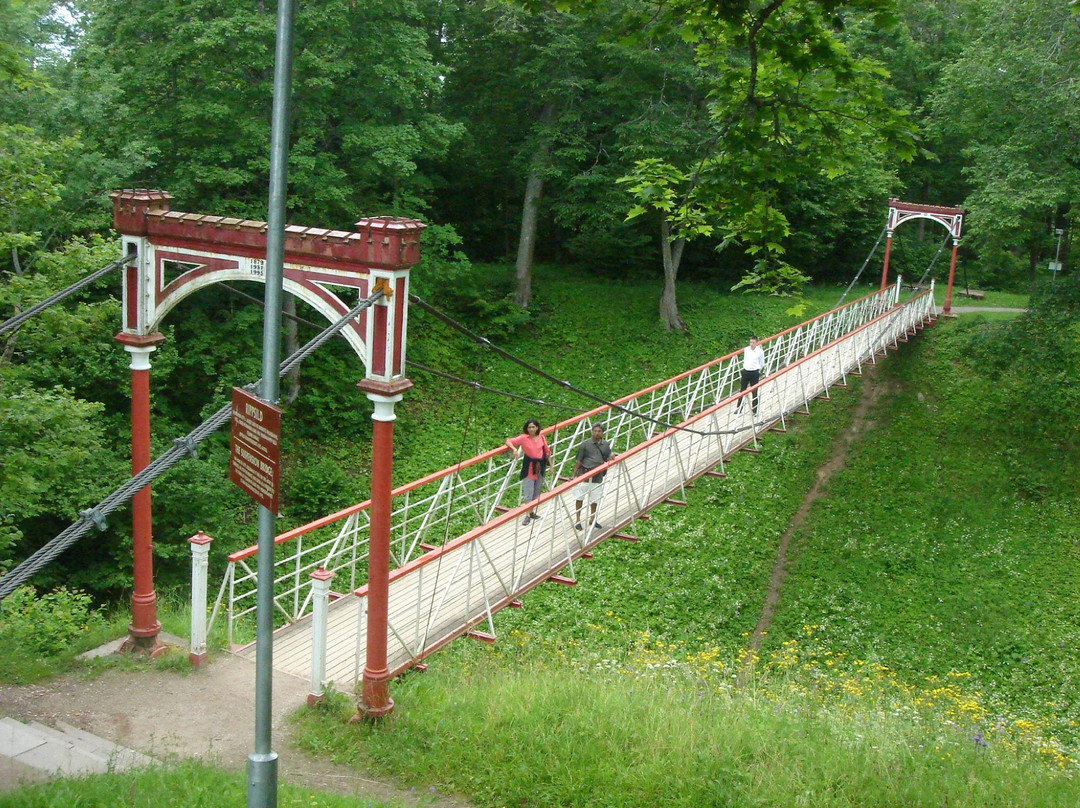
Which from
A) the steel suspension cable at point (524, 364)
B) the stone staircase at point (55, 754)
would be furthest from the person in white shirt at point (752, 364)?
the stone staircase at point (55, 754)

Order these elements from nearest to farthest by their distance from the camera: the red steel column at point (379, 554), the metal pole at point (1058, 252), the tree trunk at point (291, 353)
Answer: the red steel column at point (379, 554) → the tree trunk at point (291, 353) → the metal pole at point (1058, 252)

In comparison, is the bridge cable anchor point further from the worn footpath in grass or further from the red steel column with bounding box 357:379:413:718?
the worn footpath in grass

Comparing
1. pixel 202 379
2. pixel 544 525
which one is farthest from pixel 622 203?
pixel 544 525

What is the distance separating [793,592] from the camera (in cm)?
1364

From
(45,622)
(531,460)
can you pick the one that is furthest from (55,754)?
(531,460)

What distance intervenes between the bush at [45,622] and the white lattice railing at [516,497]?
115 centimetres

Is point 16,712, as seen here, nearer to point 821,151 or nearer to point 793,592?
point 821,151

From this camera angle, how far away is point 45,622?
8.17 meters

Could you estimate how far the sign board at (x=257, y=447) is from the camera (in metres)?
4.45

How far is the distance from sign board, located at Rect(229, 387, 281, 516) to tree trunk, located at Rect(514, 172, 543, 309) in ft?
59.3

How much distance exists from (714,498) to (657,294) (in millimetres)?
9519

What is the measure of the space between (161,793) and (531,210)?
18.6 metres

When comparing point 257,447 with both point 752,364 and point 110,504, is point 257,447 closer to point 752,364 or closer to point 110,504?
point 110,504

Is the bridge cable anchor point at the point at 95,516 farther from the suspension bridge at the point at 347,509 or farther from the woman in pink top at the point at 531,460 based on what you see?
the woman in pink top at the point at 531,460
